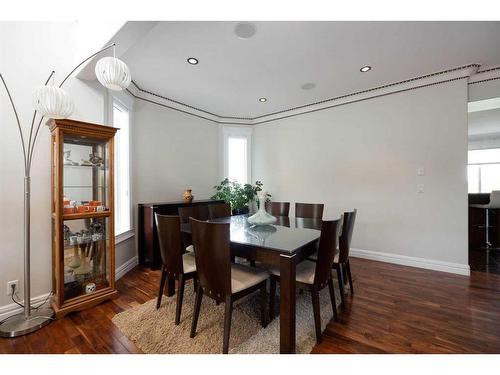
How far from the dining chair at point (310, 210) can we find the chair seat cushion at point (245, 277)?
1.47 m

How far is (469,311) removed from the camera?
195cm

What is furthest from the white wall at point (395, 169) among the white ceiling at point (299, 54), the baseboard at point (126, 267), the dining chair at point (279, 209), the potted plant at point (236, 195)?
the baseboard at point (126, 267)

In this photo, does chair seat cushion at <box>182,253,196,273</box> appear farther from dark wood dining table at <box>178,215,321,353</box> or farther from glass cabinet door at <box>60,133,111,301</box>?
glass cabinet door at <box>60,133,111,301</box>

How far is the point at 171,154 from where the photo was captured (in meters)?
3.77

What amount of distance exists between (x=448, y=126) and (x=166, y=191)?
14.2ft

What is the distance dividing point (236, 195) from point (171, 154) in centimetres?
142

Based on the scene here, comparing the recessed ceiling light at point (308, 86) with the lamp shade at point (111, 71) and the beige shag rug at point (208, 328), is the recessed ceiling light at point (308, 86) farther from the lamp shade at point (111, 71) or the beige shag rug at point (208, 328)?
the beige shag rug at point (208, 328)

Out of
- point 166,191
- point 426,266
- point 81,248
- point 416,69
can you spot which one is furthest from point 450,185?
point 81,248

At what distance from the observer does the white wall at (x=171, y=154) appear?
3.32 meters

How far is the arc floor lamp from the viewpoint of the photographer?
5.13 feet

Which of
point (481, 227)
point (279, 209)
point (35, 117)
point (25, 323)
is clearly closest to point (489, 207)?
point (481, 227)

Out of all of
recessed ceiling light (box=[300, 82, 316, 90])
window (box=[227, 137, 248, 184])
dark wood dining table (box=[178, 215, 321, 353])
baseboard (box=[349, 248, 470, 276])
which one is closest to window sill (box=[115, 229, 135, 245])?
dark wood dining table (box=[178, 215, 321, 353])

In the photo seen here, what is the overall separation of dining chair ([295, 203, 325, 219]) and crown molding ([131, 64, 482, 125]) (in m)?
1.95
